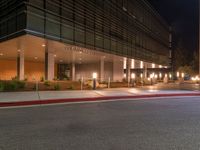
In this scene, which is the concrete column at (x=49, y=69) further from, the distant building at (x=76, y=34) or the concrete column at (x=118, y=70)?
the concrete column at (x=118, y=70)

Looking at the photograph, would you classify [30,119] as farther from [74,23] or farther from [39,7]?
[74,23]

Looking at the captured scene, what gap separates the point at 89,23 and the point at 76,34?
335 centimetres

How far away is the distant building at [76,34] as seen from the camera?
2198cm

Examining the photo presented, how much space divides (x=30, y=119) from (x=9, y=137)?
2.42m

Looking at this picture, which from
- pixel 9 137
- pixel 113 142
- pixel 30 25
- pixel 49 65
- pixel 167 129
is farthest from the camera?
pixel 49 65

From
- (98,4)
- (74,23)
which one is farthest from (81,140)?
(98,4)

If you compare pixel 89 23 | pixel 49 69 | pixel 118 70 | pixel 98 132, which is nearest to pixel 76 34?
pixel 89 23

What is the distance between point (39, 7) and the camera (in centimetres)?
2153

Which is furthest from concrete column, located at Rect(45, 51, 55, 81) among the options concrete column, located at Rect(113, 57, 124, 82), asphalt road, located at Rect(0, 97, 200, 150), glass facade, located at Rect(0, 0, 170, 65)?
concrete column, located at Rect(113, 57, 124, 82)

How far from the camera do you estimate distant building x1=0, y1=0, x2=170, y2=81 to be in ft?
72.1

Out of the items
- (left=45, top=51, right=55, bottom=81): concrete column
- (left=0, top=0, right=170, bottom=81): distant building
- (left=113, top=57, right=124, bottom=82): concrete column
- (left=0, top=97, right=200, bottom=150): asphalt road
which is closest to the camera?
(left=0, top=97, right=200, bottom=150): asphalt road

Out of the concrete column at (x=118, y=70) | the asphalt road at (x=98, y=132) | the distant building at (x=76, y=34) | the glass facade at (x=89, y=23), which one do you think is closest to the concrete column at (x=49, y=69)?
the distant building at (x=76, y=34)

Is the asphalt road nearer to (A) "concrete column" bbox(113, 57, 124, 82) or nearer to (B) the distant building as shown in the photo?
(B) the distant building

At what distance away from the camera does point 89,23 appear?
29297mm
